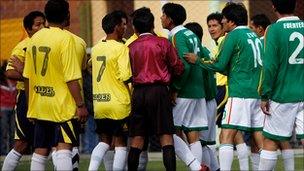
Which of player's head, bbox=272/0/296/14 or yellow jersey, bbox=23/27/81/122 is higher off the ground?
player's head, bbox=272/0/296/14

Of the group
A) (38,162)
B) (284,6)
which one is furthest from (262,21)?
(38,162)

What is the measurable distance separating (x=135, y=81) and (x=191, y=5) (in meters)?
7.49

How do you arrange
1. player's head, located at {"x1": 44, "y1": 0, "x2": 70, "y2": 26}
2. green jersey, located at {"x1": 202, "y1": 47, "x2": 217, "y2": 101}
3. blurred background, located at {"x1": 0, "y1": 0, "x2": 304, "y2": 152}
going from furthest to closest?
blurred background, located at {"x1": 0, "y1": 0, "x2": 304, "y2": 152}, green jersey, located at {"x1": 202, "y1": 47, "x2": 217, "y2": 101}, player's head, located at {"x1": 44, "y1": 0, "x2": 70, "y2": 26}

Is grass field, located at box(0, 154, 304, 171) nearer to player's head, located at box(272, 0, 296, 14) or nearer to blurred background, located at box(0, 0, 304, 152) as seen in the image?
blurred background, located at box(0, 0, 304, 152)

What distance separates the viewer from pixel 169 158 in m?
10.6

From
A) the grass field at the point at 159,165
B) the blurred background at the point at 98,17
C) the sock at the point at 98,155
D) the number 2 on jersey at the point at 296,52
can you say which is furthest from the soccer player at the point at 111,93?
the blurred background at the point at 98,17

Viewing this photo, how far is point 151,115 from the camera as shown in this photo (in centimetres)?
1077

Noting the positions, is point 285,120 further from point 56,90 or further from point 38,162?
point 38,162

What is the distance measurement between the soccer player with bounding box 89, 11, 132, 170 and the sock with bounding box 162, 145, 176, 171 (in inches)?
35.3

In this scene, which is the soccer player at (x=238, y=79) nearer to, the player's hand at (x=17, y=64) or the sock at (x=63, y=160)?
the player's hand at (x=17, y=64)

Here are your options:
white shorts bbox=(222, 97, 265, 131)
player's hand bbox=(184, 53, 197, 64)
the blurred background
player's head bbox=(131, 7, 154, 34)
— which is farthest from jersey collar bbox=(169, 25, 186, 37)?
the blurred background

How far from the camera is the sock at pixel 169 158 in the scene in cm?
1061

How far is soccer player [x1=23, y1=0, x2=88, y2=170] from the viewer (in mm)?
9445

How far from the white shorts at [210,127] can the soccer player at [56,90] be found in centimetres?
283
